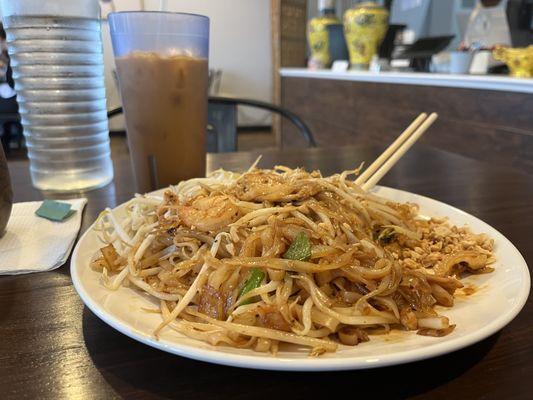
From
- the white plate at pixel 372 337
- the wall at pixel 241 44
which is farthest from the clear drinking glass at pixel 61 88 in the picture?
the wall at pixel 241 44

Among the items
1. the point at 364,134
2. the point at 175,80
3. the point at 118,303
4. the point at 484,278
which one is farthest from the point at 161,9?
the point at 364,134

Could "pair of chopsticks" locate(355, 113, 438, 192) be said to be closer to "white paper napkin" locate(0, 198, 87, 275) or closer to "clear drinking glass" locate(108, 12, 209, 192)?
"clear drinking glass" locate(108, 12, 209, 192)

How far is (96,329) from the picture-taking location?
2.13 ft

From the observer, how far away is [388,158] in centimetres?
117

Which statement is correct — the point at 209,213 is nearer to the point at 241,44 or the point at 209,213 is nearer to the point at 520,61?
the point at 520,61

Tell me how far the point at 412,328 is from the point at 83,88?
3.93ft

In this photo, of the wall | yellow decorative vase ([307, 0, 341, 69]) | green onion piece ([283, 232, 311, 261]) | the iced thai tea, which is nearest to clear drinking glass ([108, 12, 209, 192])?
the iced thai tea

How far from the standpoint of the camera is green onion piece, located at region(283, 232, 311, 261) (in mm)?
665

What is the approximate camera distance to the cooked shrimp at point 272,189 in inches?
31.9

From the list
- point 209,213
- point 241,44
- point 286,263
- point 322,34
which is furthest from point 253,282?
point 241,44

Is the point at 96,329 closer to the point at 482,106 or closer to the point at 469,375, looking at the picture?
the point at 469,375

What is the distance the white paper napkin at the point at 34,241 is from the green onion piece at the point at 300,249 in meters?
0.49

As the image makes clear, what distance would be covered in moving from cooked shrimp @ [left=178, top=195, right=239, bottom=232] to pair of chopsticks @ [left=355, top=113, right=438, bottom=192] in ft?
1.36

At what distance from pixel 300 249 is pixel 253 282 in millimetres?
89
